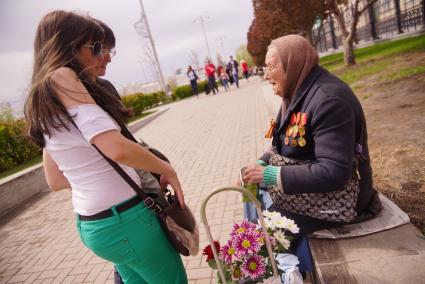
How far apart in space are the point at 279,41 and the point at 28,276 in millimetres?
4057

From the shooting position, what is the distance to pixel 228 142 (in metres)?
8.02

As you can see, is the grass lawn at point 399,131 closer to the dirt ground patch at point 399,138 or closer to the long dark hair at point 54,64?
the dirt ground patch at point 399,138

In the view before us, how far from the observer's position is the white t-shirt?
1.54 meters

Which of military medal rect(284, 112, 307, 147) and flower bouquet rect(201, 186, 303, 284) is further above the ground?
military medal rect(284, 112, 307, 147)

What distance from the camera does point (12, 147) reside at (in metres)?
9.70

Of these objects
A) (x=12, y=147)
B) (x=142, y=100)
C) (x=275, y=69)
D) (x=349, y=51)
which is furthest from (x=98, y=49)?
(x=142, y=100)

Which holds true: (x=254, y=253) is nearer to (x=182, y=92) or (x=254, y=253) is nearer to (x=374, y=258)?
(x=374, y=258)

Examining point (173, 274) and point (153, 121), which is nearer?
point (173, 274)

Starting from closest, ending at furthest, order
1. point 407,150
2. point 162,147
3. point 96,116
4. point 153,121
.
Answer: point 96,116, point 407,150, point 162,147, point 153,121

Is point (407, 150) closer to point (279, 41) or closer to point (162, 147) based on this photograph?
point (279, 41)

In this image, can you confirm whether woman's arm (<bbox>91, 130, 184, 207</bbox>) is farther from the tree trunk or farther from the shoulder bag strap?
the tree trunk

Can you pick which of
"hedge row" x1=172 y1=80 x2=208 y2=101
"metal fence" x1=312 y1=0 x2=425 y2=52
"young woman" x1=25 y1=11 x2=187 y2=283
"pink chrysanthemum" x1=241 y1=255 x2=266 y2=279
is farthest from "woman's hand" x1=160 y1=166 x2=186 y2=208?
"hedge row" x1=172 y1=80 x2=208 y2=101

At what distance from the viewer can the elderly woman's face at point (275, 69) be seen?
2168 mm

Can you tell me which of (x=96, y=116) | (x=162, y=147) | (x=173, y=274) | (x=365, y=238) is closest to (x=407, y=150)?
(x=365, y=238)
